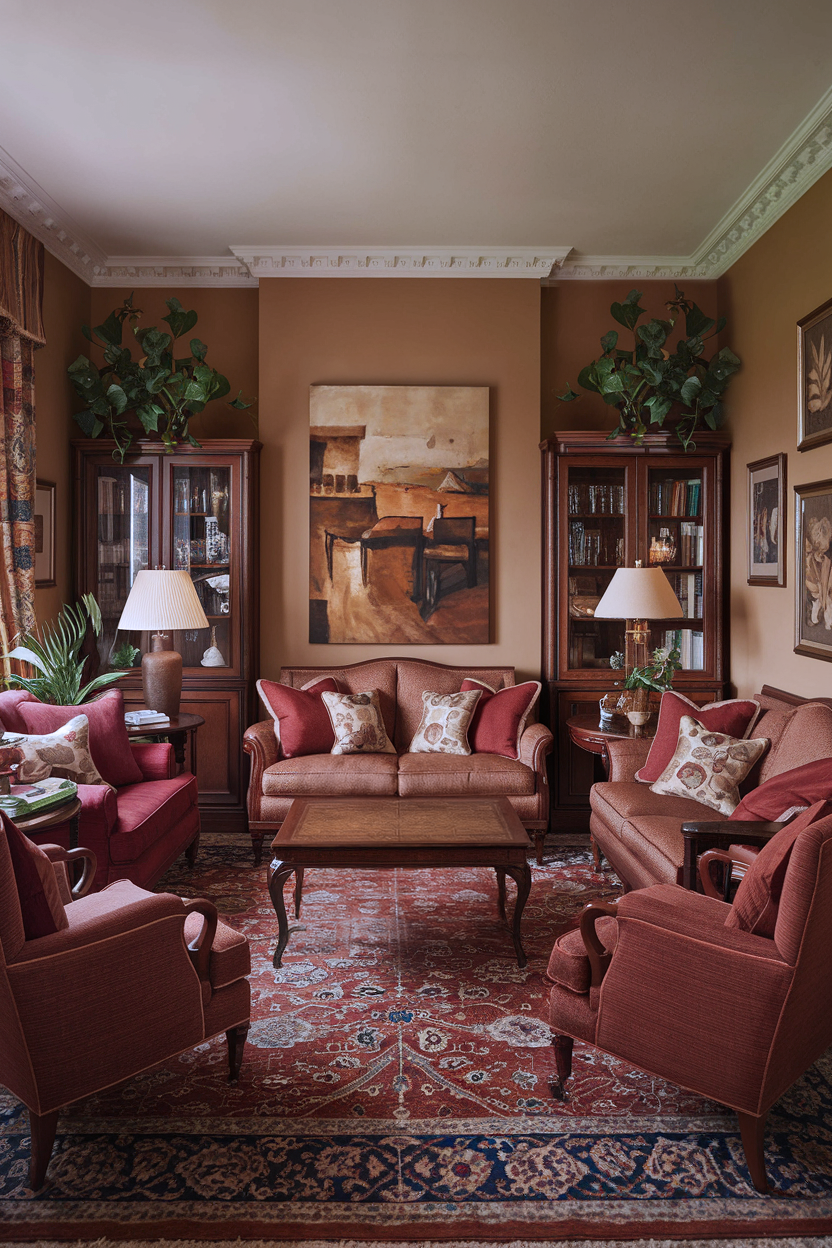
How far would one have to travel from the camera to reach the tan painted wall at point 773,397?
3893 mm

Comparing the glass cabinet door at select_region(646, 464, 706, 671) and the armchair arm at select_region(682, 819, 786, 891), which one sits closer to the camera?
the armchair arm at select_region(682, 819, 786, 891)

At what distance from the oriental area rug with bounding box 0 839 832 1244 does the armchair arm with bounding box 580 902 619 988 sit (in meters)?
0.41

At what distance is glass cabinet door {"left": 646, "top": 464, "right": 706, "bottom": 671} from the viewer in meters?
5.07

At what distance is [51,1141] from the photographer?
6.65ft

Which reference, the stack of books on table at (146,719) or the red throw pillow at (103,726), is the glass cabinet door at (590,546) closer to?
the stack of books on table at (146,719)

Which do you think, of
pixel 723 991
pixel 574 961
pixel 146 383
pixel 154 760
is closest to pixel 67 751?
pixel 154 760

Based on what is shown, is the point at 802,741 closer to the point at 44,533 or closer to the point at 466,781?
the point at 466,781

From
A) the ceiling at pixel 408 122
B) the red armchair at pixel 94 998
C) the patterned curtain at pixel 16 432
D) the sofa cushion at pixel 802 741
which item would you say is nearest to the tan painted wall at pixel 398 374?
the ceiling at pixel 408 122

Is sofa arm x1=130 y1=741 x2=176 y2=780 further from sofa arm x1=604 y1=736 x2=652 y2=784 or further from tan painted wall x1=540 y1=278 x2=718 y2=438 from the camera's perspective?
tan painted wall x1=540 y1=278 x2=718 y2=438

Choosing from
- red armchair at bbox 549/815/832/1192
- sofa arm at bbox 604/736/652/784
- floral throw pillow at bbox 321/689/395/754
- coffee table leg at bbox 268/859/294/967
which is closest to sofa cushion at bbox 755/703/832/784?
sofa arm at bbox 604/736/652/784

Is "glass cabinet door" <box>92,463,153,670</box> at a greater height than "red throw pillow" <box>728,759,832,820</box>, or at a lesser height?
greater

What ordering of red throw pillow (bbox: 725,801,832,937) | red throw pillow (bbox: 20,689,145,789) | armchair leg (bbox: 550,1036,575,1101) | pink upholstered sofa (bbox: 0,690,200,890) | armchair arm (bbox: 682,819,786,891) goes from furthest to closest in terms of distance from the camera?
red throw pillow (bbox: 20,689,145,789)
pink upholstered sofa (bbox: 0,690,200,890)
armchair arm (bbox: 682,819,786,891)
armchair leg (bbox: 550,1036,575,1101)
red throw pillow (bbox: 725,801,832,937)

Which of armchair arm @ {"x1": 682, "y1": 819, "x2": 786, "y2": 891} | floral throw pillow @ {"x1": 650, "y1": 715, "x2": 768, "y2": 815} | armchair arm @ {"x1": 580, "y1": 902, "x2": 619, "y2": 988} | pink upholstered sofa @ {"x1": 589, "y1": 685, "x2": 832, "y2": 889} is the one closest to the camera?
armchair arm @ {"x1": 580, "y1": 902, "x2": 619, "y2": 988}

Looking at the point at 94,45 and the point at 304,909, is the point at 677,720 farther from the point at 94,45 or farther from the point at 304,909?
the point at 94,45
